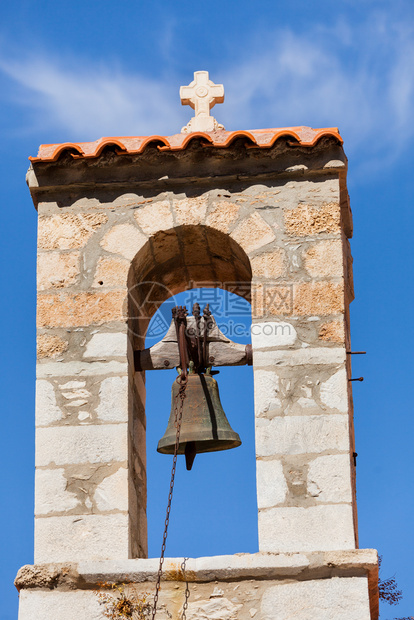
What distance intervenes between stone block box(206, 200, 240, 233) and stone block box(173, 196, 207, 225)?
0.04 metres

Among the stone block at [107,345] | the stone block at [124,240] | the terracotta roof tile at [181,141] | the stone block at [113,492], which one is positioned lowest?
the stone block at [113,492]

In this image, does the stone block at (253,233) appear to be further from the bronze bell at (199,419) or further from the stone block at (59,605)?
the stone block at (59,605)

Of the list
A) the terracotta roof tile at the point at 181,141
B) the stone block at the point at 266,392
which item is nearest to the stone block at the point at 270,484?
the stone block at the point at 266,392

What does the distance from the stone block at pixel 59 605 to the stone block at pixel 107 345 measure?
3.70 ft

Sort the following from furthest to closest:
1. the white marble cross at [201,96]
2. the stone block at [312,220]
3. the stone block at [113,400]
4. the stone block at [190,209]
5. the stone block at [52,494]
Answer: the white marble cross at [201,96] < the stone block at [190,209] < the stone block at [312,220] < the stone block at [113,400] < the stone block at [52,494]

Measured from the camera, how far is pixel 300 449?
18.8 feet

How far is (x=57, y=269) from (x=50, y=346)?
40 centimetres

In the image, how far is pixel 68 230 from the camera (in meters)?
6.25

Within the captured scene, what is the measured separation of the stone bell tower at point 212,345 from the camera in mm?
5461

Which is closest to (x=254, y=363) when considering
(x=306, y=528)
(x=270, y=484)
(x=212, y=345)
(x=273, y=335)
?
(x=273, y=335)

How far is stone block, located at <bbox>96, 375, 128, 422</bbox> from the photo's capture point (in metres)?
5.88

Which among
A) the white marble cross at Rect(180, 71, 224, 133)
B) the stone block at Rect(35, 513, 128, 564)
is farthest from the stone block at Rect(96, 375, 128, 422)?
the white marble cross at Rect(180, 71, 224, 133)

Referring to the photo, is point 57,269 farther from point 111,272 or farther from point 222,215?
point 222,215

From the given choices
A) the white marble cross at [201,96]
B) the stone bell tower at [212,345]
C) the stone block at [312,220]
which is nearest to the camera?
the stone bell tower at [212,345]
